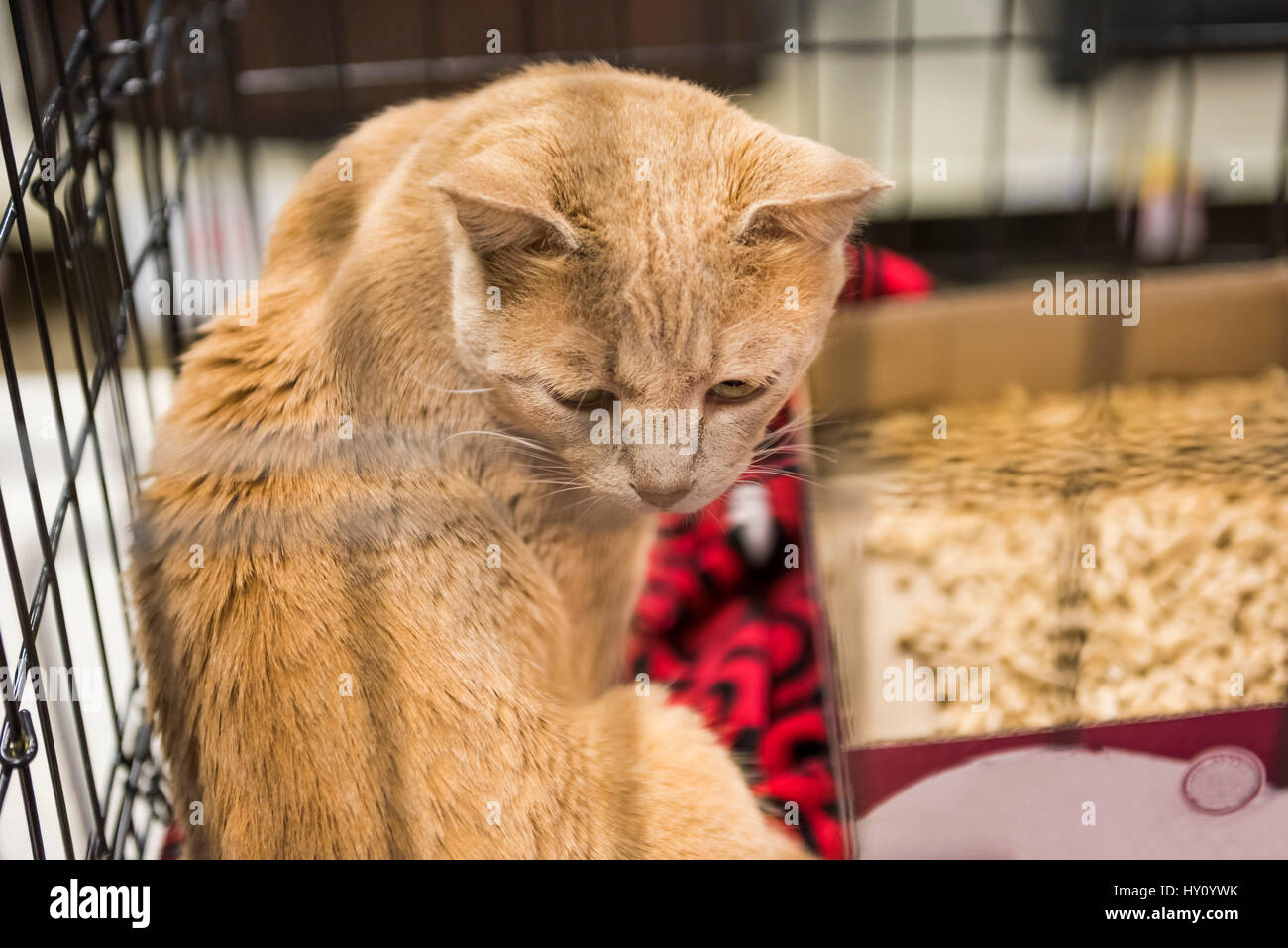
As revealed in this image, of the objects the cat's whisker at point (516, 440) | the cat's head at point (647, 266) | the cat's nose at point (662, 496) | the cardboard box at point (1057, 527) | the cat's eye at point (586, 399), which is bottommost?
the cardboard box at point (1057, 527)

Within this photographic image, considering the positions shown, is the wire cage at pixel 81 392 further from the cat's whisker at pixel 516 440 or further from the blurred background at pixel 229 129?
the cat's whisker at pixel 516 440

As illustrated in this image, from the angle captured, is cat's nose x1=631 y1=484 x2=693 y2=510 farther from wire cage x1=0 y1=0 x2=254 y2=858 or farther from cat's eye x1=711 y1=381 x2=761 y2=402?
wire cage x1=0 y1=0 x2=254 y2=858

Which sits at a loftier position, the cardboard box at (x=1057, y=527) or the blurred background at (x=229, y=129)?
the blurred background at (x=229, y=129)

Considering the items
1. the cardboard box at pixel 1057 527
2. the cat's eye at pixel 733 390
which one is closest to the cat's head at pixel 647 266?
the cat's eye at pixel 733 390

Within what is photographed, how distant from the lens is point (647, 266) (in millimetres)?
588

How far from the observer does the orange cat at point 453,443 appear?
1.93 feet

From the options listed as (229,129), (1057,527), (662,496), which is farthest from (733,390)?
(229,129)

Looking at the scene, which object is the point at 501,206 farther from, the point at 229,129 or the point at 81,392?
the point at 229,129

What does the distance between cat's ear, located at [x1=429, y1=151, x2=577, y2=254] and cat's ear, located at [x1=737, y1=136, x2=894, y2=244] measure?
0.12 m

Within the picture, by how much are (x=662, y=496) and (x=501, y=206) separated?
0.22 m

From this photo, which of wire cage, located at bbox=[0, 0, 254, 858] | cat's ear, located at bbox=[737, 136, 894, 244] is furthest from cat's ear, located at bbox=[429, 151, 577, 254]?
wire cage, located at bbox=[0, 0, 254, 858]

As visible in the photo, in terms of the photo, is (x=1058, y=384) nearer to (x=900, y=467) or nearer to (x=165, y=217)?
(x=900, y=467)

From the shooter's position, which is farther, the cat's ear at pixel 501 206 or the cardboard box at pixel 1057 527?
the cardboard box at pixel 1057 527

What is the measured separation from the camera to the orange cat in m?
0.59
